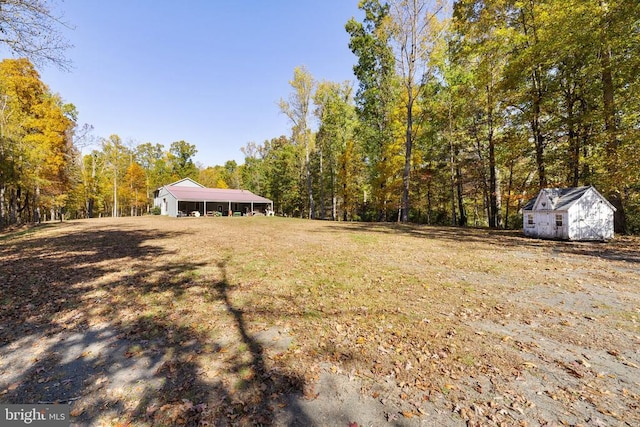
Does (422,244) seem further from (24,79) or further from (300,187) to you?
(300,187)

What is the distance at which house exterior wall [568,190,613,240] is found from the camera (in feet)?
39.8

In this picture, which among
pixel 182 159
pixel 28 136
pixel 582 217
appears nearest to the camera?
pixel 582 217

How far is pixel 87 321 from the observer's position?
473cm

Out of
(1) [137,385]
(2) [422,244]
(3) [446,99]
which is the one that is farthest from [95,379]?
(3) [446,99]

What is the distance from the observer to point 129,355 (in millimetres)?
3787

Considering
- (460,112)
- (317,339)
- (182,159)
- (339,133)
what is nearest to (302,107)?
(339,133)

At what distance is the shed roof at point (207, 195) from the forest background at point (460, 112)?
1036 cm

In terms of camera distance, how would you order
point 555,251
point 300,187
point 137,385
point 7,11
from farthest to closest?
point 300,187 → point 555,251 → point 7,11 → point 137,385

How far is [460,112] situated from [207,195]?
1208 inches

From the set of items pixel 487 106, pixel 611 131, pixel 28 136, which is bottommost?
pixel 611 131

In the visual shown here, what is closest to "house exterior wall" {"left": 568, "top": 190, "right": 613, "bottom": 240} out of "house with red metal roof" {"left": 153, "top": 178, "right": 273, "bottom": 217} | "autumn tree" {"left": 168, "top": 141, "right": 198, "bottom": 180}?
"house with red metal roof" {"left": 153, "top": 178, "right": 273, "bottom": 217}

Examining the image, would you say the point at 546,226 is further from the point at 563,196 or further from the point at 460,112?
the point at 460,112

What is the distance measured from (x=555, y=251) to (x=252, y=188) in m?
51.3

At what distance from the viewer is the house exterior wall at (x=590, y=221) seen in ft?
39.8
